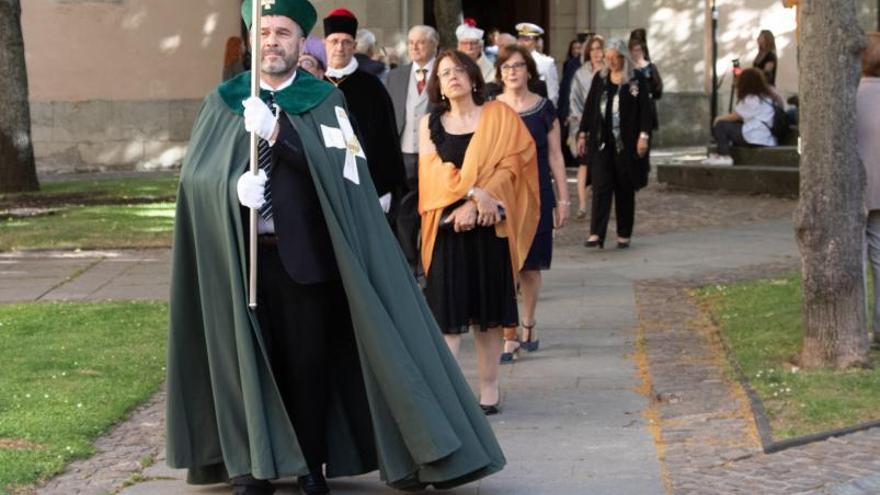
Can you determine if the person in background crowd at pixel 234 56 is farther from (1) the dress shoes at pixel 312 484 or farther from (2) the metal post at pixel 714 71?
(1) the dress shoes at pixel 312 484

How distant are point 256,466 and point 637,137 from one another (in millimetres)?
9012

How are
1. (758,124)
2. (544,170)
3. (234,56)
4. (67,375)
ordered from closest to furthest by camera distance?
(67,375) → (544,170) → (234,56) → (758,124)

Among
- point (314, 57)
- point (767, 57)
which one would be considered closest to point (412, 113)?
point (314, 57)

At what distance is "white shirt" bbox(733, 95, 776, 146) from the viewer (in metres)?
20.5

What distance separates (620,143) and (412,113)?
3813mm

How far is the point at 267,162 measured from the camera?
6609mm

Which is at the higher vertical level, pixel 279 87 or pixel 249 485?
pixel 279 87

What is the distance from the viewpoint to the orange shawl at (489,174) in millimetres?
8359

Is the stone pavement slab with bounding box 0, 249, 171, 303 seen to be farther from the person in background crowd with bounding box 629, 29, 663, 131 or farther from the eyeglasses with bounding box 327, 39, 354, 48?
the person in background crowd with bounding box 629, 29, 663, 131

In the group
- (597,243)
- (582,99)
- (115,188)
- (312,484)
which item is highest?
(582,99)

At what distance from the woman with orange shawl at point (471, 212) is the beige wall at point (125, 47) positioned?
1693 centimetres

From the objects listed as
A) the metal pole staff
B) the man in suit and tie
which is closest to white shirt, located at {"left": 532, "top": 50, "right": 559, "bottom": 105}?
the man in suit and tie

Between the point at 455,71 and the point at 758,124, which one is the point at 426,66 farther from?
the point at 758,124

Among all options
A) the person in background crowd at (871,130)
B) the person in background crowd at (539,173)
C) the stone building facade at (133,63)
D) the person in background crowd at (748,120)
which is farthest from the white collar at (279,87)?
the stone building facade at (133,63)
